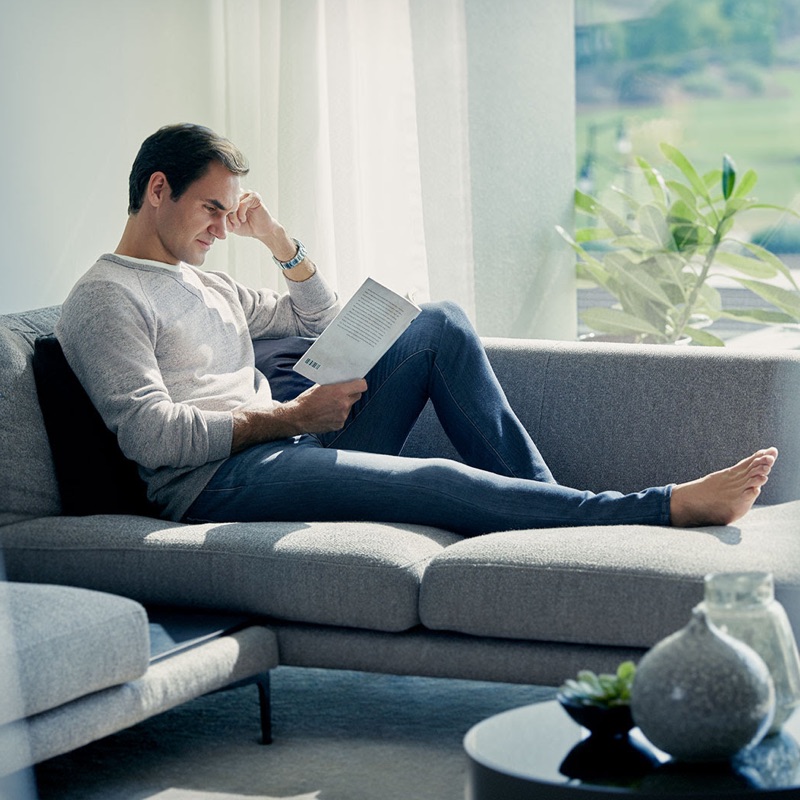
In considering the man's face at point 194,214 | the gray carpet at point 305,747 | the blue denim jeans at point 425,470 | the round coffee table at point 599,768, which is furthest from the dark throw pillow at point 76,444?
the round coffee table at point 599,768

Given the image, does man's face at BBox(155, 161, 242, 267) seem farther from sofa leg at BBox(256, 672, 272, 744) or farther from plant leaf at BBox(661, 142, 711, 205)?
plant leaf at BBox(661, 142, 711, 205)

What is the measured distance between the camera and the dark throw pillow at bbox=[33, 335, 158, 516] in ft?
7.97

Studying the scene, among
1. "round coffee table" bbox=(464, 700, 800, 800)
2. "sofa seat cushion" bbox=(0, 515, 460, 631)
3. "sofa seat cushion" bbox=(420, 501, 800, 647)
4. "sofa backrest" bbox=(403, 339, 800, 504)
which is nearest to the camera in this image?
"round coffee table" bbox=(464, 700, 800, 800)

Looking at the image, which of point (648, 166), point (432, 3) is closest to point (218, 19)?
point (432, 3)

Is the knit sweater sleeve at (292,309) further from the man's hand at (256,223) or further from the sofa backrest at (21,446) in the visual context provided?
the sofa backrest at (21,446)

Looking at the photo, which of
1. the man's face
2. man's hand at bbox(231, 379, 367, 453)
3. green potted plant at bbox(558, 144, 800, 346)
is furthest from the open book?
green potted plant at bbox(558, 144, 800, 346)

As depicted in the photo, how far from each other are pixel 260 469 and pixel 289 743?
0.48 metres

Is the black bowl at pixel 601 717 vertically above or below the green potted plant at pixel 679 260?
below

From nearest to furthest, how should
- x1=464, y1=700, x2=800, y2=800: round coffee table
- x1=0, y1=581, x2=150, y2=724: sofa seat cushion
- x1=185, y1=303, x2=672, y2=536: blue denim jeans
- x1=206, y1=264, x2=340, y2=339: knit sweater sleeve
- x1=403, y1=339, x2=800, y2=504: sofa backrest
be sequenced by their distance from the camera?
x1=464, y1=700, x2=800, y2=800: round coffee table, x1=0, y1=581, x2=150, y2=724: sofa seat cushion, x1=185, y1=303, x2=672, y2=536: blue denim jeans, x1=403, y1=339, x2=800, y2=504: sofa backrest, x1=206, y1=264, x2=340, y2=339: knit sweater sleeve

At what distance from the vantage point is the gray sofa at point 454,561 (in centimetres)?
206

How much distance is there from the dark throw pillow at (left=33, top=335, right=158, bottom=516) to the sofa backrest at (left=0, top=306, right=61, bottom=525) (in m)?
0.02

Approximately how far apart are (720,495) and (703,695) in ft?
3.21

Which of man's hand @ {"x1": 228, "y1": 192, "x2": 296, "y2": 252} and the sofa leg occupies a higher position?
man's hand @ {"x1": 228, "y1": 192, "x2": 296, "y2": 252}

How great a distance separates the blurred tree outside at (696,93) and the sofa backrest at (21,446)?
2.01 metres
